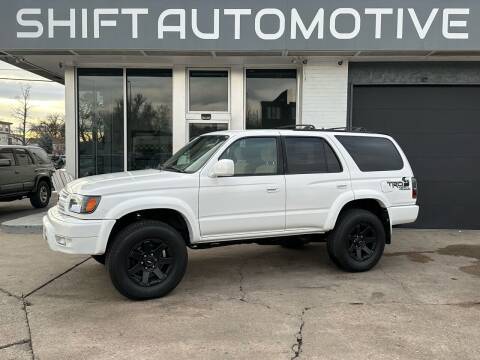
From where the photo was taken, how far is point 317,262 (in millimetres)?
7234

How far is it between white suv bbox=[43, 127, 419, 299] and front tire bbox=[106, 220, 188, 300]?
1 centimetres

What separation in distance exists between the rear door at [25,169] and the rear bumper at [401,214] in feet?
34.0

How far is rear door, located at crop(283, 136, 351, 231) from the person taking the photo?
238 inches

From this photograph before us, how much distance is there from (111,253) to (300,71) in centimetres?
690

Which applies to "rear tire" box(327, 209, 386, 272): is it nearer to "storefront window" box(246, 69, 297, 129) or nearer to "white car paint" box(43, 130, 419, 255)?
"white car paint" box(43, 130, 419, 255)

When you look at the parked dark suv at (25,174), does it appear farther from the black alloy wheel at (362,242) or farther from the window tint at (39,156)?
the black alloy wheel at (362,242)

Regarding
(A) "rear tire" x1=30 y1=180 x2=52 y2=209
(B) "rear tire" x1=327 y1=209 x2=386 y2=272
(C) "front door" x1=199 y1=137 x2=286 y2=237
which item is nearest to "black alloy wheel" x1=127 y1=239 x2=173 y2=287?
(C) "front door" x1=199 y1=137 x2=286 y2=237

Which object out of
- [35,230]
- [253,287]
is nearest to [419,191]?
[253,287]

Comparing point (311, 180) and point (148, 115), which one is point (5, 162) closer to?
point (148, 115)

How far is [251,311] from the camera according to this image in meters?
5.05

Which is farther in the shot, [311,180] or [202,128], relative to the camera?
[202,128]

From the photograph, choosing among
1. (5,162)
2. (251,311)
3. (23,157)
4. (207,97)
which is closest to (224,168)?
(251,311)

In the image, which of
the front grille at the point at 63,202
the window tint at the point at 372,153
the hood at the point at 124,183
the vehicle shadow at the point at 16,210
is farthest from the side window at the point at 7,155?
the window tint at the point at 372,153

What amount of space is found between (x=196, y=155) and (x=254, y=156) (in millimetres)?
757
